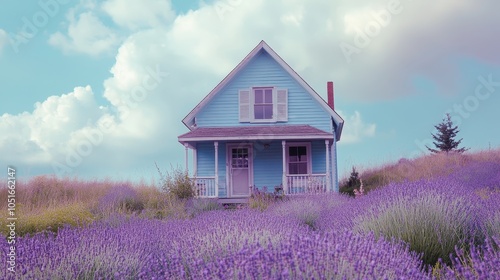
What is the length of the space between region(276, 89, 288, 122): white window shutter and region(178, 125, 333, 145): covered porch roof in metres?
0.62

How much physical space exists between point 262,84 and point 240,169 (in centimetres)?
354

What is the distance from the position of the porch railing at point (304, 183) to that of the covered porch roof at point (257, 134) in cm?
155

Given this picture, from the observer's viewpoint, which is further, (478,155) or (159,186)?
(478,155)

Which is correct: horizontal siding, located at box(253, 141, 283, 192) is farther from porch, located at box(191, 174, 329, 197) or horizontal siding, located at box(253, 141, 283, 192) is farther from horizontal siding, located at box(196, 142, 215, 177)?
horizontal siding, located at box(196, 142, 215, 177)

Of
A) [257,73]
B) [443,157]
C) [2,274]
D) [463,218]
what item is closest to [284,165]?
[257,73]

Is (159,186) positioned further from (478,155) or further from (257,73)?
(478,155)

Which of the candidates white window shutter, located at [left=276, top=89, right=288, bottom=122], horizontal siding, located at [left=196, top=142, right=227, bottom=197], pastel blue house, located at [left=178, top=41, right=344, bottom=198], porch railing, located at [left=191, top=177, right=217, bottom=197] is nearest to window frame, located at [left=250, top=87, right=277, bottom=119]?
pastel blue house, located at [left=178, top=41, right=344, bottom=198]

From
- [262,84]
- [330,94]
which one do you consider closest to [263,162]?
[262,84]

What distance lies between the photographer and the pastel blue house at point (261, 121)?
61.7ft

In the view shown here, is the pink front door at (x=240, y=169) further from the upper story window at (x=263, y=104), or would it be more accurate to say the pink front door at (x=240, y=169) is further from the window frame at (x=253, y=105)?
the upper story window at (x=263, y=104)

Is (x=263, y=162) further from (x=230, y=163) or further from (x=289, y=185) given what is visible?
(x=289, y=185)

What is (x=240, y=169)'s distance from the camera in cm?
1916

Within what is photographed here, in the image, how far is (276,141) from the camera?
1914cm

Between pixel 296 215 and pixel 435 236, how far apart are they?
3.94 m
